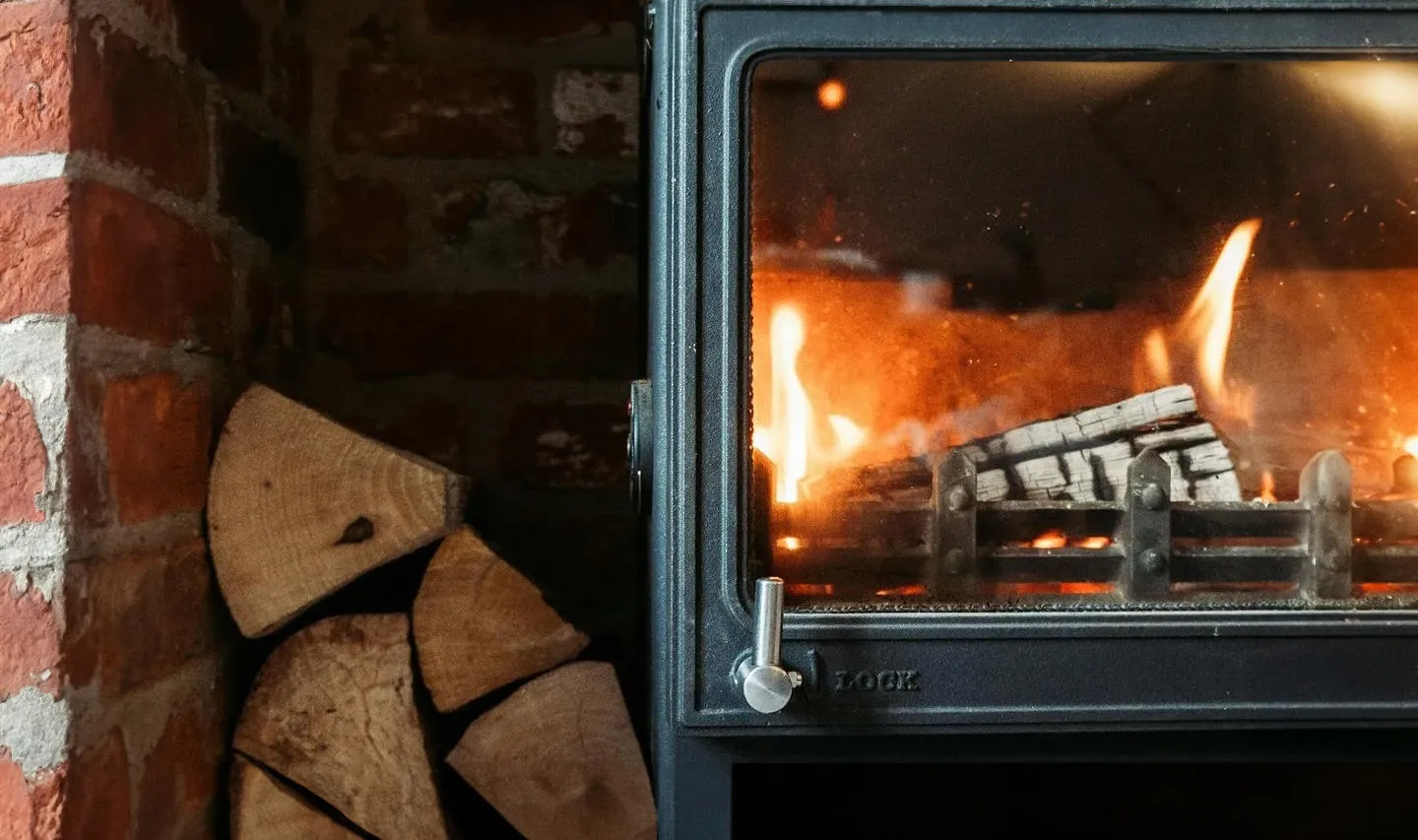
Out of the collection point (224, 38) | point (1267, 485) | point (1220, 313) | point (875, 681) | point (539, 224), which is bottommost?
point (875, 681)

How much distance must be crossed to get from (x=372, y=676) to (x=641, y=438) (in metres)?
0.27

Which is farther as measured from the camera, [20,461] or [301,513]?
[301,513]

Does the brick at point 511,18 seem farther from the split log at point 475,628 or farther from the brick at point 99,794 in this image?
the brick at point 99,794

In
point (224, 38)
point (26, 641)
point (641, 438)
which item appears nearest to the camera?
point (26, 641)

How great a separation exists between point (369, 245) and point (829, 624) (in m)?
0.57

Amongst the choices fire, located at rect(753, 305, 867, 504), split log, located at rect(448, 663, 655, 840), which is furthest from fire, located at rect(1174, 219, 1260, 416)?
split log, located at rect(448, 663, 655, 840)

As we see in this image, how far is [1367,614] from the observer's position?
2.23 ft

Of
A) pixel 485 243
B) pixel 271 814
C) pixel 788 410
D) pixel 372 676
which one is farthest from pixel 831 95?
pixel 271 814

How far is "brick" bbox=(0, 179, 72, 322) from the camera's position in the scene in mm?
670

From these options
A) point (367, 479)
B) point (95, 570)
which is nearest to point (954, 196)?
point (367, 479)

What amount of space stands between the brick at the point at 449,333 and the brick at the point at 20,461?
35 centimetres

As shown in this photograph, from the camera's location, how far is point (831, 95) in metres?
0.70

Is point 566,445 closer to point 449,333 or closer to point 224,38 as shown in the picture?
point 449,333

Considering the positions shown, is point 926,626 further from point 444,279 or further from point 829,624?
point 444,279
